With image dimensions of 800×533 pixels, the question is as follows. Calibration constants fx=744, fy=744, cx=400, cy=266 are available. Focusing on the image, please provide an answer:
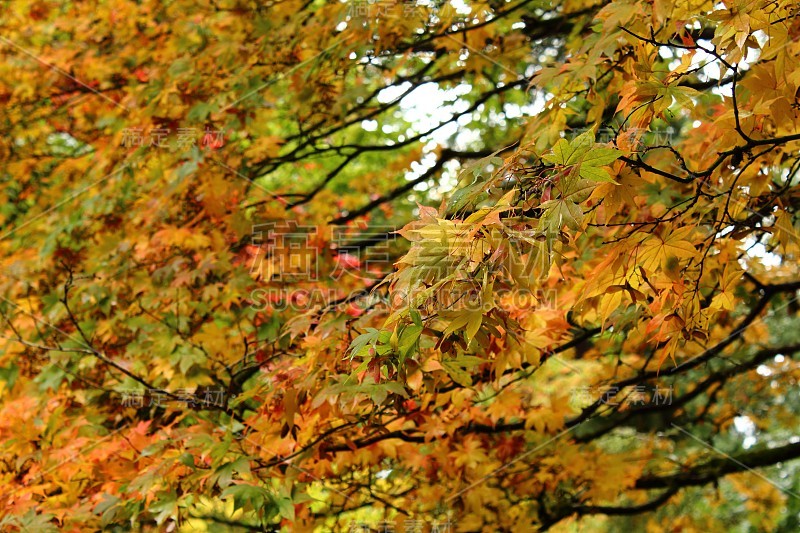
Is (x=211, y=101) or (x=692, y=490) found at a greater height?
(x=211, y=101)

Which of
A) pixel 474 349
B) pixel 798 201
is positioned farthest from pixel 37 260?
pixel 798 201

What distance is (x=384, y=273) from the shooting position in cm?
391

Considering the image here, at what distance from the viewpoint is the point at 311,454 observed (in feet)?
8.65

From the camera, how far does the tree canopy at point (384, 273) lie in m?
1.87

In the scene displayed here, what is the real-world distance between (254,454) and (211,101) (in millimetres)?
2068

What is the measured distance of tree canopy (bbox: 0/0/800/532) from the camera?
73.7 inches

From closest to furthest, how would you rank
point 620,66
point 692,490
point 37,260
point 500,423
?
point 620,66 < point 500,423 < point 37,260 < point 692,490

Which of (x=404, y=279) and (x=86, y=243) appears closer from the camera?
(x=404, y=279)

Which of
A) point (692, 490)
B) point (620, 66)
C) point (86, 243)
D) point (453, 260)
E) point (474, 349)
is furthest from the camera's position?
point (692, 490)

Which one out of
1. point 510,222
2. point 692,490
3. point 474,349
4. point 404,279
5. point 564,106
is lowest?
point 692,490

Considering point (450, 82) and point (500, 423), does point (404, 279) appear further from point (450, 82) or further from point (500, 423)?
point (450, 82)

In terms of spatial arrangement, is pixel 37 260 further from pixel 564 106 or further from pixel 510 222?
pixel 510 222

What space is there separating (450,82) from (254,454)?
2749 mm

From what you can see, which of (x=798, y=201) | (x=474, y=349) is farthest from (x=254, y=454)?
(x=798, y=201)
